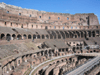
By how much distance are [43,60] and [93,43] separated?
24.9 m

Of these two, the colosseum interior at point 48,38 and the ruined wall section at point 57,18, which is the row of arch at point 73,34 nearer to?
the colosseum interior at point 48,38

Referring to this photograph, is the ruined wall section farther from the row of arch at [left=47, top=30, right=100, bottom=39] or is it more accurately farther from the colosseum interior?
the row of arch at [left=47, top=30, right=100, bottom=39]

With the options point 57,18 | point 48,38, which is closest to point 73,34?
point 48,38

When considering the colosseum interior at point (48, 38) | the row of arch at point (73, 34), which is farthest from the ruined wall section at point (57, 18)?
the row of arch at point (73, 34)

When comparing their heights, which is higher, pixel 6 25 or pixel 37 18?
pixel 37 18

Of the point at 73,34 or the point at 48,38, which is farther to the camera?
the point at 73,34

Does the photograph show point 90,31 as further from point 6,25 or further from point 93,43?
point 6,25

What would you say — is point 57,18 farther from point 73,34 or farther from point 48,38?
point 48,38

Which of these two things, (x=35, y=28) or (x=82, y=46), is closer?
(x=82, y=46)

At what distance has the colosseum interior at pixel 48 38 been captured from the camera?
86.9 feet

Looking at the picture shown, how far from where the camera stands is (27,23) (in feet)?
147

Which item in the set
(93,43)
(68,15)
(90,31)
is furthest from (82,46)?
(68,15)

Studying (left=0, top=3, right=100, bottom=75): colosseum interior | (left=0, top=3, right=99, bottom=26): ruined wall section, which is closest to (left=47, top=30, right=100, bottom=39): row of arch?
(left=0, top=3, right=100, bottom=75): colosseum interior

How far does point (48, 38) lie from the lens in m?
46.5
